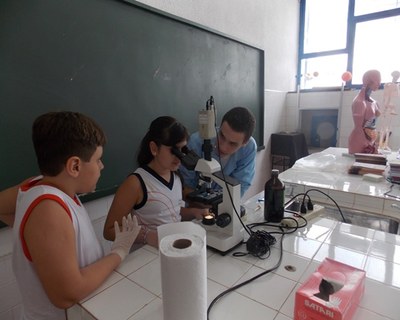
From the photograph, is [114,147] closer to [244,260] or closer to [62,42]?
[62,42]

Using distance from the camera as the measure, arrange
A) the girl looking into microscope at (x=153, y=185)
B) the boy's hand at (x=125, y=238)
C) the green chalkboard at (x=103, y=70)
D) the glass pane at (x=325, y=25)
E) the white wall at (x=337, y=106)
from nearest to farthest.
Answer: the boy's hand at (x=125, y=238)
the girl looking into microscope at (x=153, y=185)
the green chalkboard at (x=103, y=70)
the white wall at (x=337, y=106)
the glass pane at (x=325, y=25)

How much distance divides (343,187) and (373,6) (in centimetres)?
344

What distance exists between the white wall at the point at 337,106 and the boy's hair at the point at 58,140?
3737mm

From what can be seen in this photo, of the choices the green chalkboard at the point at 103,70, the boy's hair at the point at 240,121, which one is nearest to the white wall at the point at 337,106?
the green chalkboard at the point at 103,70

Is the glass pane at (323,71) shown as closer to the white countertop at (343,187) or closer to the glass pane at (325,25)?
the glass pane at (325,25)

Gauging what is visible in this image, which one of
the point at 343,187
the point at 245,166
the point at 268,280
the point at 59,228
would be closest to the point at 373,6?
the point at 343,187


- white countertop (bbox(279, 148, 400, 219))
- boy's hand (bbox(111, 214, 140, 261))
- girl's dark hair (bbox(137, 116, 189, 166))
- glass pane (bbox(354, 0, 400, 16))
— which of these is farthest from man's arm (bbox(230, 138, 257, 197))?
glass pane (bbox(354, 0, 400, 16))

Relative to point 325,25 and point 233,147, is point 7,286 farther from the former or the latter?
point 325,25

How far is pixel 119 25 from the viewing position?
1.57 m

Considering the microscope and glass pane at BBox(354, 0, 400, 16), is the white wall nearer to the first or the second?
glass pane at BBox(354, 0, 400, 16)

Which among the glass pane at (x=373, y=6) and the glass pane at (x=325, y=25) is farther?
the glass pane at (x=325, y=25)

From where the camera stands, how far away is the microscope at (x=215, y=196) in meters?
0.92

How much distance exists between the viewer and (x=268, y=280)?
790mm

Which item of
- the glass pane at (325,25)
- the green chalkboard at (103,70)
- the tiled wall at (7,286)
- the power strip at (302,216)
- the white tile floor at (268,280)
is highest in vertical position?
the glass pane at (325,25)
